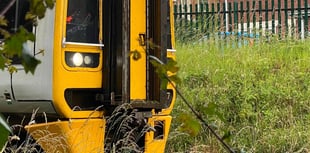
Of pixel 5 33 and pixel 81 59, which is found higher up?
pixel 5 33

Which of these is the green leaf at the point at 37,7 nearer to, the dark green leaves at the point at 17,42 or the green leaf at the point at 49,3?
the green leaf at the point at 49,3

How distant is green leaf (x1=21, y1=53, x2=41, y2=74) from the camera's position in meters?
1.00

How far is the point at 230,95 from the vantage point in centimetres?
762

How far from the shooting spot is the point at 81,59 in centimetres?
495

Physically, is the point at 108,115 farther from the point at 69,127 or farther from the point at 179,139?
the point at 179,139

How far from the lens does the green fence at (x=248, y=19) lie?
32.1 feet

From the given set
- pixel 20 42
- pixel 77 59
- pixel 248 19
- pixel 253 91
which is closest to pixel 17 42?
pixel 20 42

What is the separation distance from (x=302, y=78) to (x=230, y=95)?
3.27 ft

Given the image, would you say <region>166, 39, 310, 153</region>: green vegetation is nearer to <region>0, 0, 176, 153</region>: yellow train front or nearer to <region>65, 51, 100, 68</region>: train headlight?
<region>0, 0, 176, 153</region>: yellow train front

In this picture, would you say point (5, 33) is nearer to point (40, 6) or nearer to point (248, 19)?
point (40, 6)

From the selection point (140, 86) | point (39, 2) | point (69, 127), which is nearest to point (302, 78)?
point (140, 86)

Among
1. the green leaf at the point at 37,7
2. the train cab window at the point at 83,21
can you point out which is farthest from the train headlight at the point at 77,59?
the green leaf at the point at 37,7

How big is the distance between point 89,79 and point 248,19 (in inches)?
225

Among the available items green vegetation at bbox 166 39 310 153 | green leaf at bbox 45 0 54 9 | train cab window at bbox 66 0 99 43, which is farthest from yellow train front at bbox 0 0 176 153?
green leaf at bbox 45 0 54 9
